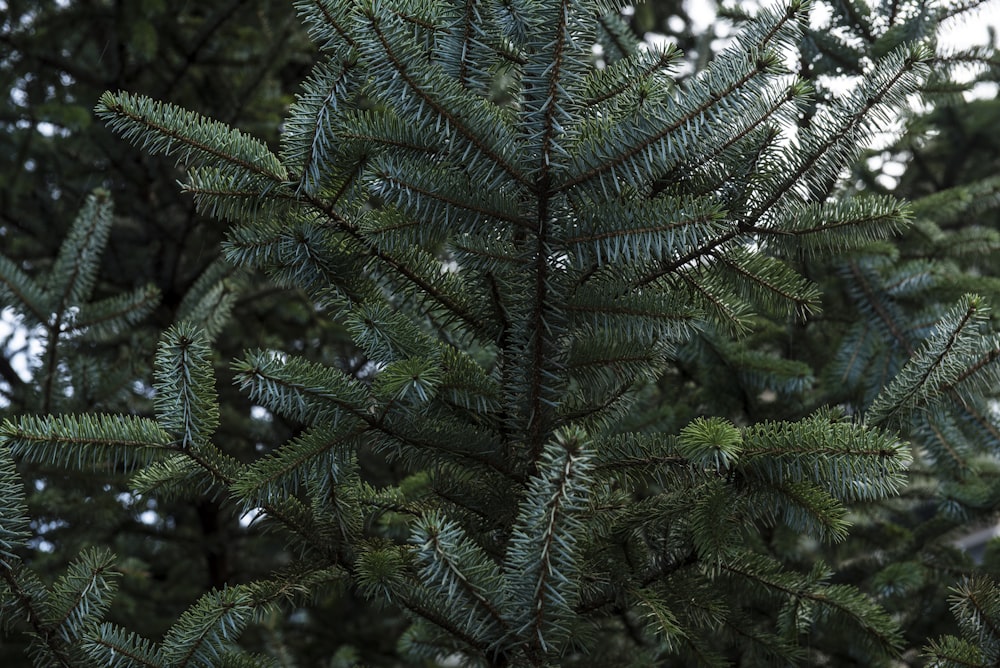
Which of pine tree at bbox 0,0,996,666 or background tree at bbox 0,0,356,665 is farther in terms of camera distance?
background tree at bbox 0,0,356,665

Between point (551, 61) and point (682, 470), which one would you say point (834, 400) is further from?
point (551, 61)

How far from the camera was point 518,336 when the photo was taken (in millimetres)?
1877

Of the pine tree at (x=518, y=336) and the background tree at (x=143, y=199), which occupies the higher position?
the background tree at (x=143, y=199)

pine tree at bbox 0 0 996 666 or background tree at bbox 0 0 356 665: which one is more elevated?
background tree at bbox 0 0 356 665

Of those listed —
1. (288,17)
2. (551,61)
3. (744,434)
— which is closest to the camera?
(551,61)

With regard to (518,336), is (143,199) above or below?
above

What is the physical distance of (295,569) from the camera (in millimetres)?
1958

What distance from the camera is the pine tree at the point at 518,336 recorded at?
5.33 feet

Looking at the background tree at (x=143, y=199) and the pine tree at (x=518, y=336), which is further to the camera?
the background tree at (x=143, y=199)

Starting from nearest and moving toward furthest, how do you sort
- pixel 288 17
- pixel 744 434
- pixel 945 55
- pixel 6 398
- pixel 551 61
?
pixel 551 61 → pixel 744 434 → pixel 945 55 → pixel 6 398 → pixel 288 17

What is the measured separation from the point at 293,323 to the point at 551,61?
13.4ft

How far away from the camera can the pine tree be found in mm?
1626

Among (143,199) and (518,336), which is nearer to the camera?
(518,336)

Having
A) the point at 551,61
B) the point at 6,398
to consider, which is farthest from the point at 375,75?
the point at 6,398
